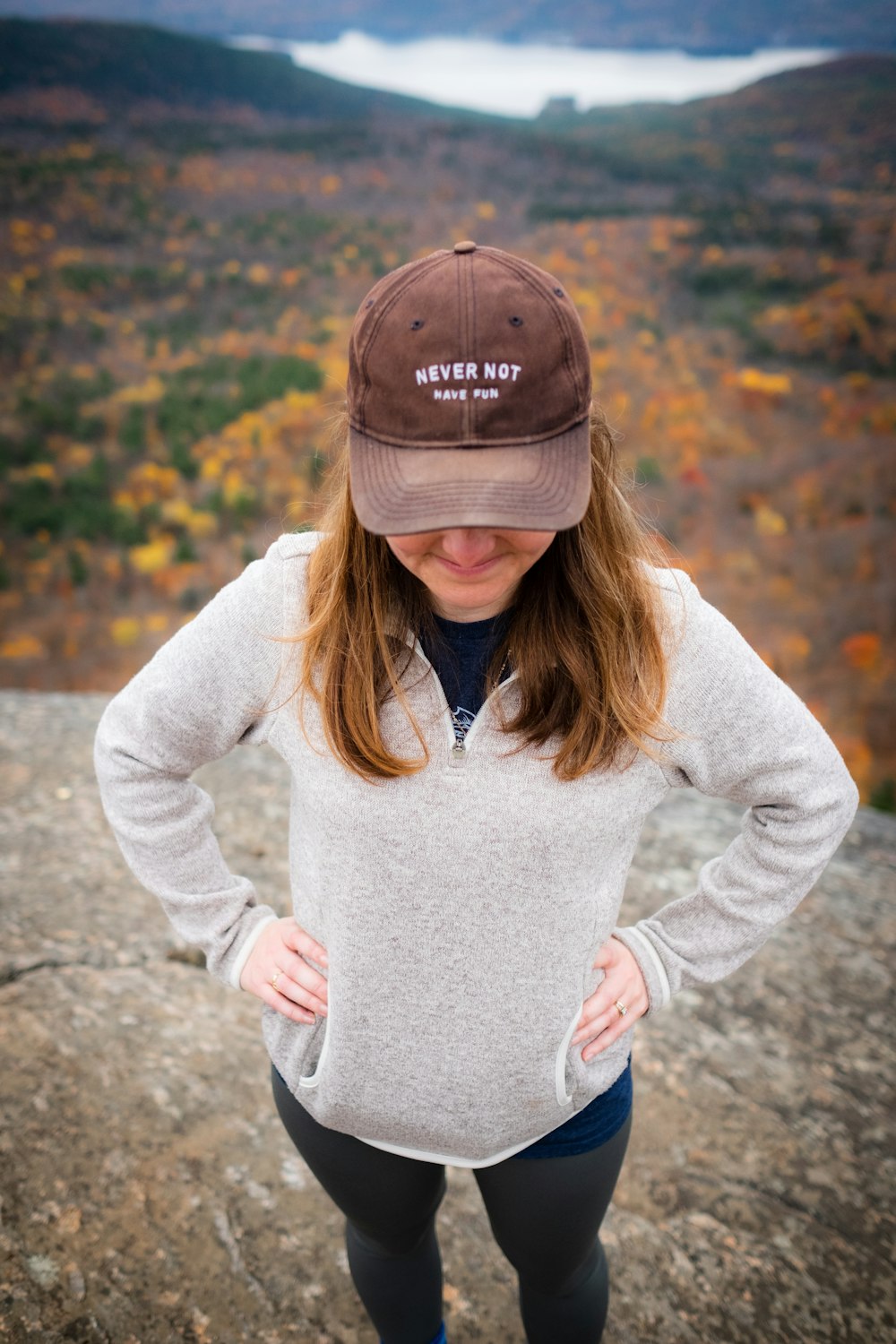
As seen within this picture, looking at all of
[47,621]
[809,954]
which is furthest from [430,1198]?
[47,621]

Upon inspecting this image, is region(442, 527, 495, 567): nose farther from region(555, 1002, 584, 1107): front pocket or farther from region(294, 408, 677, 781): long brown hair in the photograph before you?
region(555, 1002, 584, 1107): front pocket

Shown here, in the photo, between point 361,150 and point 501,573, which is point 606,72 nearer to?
point 361,150

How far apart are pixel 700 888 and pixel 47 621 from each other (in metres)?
7.14

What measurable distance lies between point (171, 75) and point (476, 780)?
14612mm

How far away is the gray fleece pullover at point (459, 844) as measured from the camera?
3.16 ft

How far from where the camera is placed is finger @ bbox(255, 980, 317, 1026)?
111 cm

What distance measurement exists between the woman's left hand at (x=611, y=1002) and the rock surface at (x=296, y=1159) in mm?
1034

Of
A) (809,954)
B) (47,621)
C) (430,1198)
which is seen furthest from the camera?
(47,621)

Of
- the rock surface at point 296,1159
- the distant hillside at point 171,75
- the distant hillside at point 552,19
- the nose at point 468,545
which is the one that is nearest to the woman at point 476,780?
the nose at point 468,545

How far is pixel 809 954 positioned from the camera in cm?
268

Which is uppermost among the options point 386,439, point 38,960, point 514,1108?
point 386,439

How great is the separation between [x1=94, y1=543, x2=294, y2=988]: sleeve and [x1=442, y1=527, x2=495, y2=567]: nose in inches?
10.3

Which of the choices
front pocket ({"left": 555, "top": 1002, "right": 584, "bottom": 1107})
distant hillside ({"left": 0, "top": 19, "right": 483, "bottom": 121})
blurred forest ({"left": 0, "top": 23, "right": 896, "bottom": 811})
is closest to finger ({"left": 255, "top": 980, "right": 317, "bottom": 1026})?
front pocket ({"left": 555, "top": 1002, "right": 584, "bottom": 1107})

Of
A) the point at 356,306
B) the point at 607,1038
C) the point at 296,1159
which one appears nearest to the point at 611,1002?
the point at 607,1038
